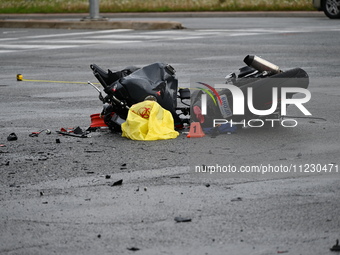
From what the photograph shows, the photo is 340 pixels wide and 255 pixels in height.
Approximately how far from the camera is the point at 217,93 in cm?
861

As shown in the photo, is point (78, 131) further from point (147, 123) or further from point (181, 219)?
point (181, 219)

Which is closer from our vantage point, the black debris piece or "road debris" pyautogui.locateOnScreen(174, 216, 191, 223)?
"road debris" pyautogui.locateOnScreen(174, 216, 191, 223)

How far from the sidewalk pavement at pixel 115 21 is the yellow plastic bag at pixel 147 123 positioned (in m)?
16.2

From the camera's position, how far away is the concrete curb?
24.6 meters

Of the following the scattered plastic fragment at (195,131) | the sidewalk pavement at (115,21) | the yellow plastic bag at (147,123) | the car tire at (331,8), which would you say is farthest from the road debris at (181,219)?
the car tire at (331,8)

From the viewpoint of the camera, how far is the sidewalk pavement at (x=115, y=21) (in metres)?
24.9

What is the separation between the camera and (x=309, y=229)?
5172mm

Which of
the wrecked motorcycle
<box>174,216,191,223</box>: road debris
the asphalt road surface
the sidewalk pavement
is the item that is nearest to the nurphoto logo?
the wrecked motorcycle

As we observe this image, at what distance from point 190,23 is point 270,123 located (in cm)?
1848

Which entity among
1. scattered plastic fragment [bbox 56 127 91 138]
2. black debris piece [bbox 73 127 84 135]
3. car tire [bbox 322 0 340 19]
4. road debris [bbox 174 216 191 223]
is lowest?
car tire [bbox 322 0 340 19]

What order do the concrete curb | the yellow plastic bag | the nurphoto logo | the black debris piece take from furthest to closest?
the concrete curb, the black debris piece, the nurphoto logo, the yellow plastic bag

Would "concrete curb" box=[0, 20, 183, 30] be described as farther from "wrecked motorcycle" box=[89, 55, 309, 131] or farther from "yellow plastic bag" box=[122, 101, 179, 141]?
"yellow plastic bag" box=[122, 101, 179, 141]

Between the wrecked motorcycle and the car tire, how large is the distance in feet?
56.6

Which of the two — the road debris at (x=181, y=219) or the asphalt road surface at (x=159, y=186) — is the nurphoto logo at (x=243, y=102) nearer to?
the asphalt road surface at (x=159, y=186)
